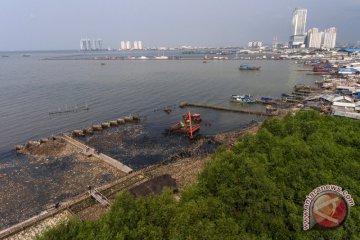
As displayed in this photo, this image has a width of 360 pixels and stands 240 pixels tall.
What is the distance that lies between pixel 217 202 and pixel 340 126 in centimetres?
2009

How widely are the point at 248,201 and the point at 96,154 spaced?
26.5 meters

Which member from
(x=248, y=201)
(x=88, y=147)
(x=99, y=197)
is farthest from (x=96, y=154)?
(x=248, y=201)

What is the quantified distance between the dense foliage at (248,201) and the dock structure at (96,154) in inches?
659

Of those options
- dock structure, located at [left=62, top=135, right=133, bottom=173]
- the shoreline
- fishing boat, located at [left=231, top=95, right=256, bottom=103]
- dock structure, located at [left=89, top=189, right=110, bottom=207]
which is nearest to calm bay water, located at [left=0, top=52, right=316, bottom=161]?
fishing boat, located at [left=231, top=95, right=256, bottom=103]

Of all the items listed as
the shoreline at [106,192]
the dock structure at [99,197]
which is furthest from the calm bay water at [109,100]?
the dock structure at [99,197]

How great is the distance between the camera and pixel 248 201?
1565 cm

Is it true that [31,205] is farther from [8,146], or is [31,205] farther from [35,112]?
[35,112]

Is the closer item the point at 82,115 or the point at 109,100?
the point at 82,115

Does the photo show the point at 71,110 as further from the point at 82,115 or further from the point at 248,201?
the point at 248,201

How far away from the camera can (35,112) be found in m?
59.2

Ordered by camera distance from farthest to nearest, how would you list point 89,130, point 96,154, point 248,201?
point 89,130, point 96,154, point 248,201

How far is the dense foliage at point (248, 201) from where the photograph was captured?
510 inches

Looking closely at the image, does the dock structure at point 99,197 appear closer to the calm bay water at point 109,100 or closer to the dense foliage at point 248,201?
the dense foliage at point 248,201

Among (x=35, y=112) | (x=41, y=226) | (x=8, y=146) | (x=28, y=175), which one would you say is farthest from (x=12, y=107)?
(x=41, y=226)
